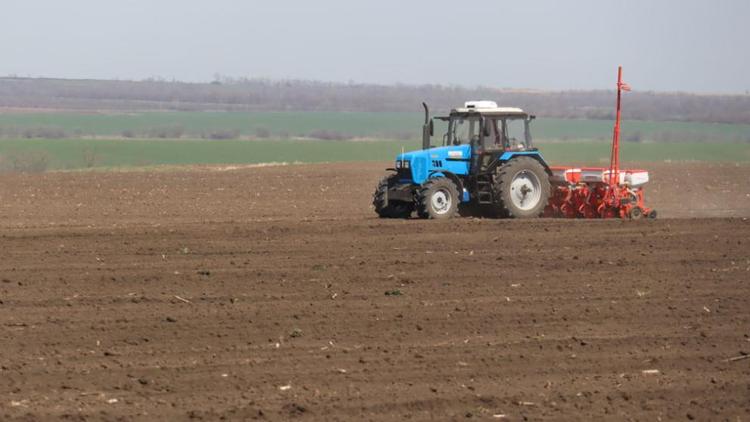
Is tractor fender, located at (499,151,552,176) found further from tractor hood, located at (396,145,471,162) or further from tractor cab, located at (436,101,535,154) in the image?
tractor hood, located at (396,145,471,162)

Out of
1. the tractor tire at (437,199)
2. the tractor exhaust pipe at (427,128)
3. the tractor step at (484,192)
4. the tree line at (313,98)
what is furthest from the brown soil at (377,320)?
the tree line at (313,98)

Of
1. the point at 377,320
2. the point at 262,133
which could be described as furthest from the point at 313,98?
the point at 377,320

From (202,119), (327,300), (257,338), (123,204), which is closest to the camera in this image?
(257,338)

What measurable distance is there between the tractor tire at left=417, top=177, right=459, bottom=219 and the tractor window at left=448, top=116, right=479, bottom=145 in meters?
0.77

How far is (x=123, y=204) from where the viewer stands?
81.0 feet

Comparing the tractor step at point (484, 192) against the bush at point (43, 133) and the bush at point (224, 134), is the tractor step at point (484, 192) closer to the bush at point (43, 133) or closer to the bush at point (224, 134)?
the bush at point (43, 133)

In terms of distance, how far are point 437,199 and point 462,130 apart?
4.04 feet

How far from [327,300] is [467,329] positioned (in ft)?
5.75

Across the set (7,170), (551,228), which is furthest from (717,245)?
(7,170)

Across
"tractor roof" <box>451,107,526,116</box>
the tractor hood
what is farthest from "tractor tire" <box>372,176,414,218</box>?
"tractor roof" <box>451,107,526,116</box>

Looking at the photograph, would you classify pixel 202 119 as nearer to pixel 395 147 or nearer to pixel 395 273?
pixel 395 147

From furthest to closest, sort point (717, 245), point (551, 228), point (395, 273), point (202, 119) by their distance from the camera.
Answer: point (202, 119) → point (551, 228) → point (717, 245) → point (395, 273)

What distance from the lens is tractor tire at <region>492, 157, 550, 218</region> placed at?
1911cm

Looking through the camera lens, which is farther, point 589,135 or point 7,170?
point 589,135
